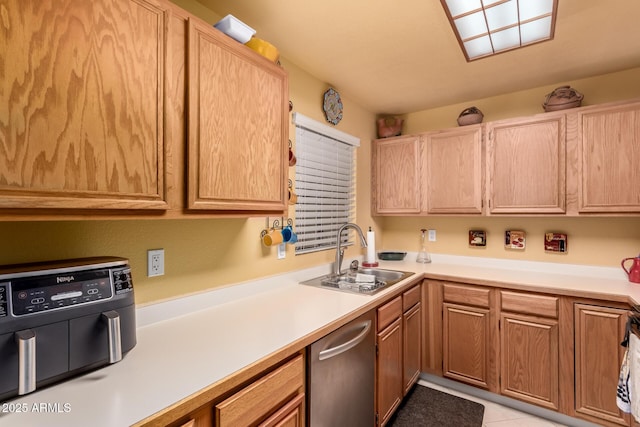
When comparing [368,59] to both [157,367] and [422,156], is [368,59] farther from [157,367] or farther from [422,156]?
[157,367]

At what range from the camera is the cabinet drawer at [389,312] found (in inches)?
71.9

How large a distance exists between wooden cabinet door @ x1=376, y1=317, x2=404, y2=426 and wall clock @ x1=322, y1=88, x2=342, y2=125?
161 centimetres

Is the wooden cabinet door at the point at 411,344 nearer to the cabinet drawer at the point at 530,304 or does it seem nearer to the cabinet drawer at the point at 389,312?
the cabinet drawer at the point at 389,312

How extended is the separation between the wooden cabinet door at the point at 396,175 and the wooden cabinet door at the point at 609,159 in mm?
1181

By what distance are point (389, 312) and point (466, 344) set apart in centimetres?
88

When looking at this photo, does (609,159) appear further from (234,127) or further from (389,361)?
(234,127)

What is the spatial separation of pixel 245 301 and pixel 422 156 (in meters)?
2.04

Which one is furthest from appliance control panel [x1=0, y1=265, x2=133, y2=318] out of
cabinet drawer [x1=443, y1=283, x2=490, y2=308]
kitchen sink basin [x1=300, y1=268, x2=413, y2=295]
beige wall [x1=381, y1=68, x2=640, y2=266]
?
beige wall [x1=381, y1=68, x2=640, y2=266]

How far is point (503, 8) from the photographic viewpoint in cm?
154

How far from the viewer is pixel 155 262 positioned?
4.55 ft

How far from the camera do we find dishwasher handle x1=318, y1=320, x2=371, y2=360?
4.50ft

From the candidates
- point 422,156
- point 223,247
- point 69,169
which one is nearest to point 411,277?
point 422,156

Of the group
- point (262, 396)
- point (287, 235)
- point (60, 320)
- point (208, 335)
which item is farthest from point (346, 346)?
point (60, 320)

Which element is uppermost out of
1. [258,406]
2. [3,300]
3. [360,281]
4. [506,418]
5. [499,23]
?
[499,23]
